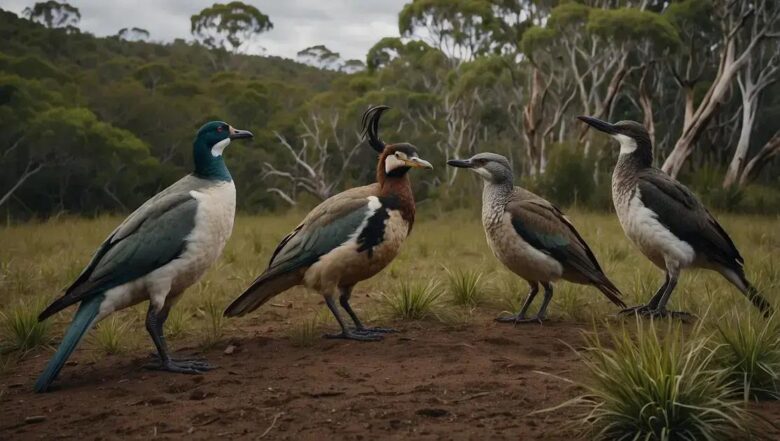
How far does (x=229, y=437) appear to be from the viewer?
3.86 m

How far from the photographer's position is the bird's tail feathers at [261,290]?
589cm

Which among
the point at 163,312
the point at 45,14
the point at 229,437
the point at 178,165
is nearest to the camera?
the point at 229,437

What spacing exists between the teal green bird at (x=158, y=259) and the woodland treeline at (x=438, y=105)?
13697mm

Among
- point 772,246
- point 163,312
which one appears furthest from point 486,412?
point 772,246

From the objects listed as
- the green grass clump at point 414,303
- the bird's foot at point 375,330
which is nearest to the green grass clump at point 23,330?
the bird's foot at point 375,330

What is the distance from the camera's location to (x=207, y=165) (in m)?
5.68

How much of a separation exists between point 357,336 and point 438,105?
29852 mm

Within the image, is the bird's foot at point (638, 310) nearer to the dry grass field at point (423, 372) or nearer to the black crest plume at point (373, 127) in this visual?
the dry grass field at point (423, 372)

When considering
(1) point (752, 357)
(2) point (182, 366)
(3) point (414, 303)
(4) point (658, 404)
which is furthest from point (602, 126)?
(2) point (182, 366)

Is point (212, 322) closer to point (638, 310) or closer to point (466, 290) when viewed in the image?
point (466, 290)

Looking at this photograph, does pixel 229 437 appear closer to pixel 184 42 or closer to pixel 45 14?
pixel 45 14

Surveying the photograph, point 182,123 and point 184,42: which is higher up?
point 184,42

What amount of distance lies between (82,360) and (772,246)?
9.57 m

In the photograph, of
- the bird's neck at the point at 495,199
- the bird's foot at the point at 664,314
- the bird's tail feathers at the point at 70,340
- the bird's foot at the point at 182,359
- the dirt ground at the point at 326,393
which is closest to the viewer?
the dirt ground at the point at 326,393
